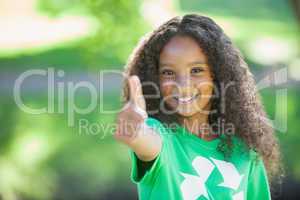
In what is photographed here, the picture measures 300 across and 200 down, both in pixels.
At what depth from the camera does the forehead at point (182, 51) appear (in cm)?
250

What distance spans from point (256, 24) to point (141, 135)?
495cm

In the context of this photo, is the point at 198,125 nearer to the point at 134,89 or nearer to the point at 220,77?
the point at 220,77

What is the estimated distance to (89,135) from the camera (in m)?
5.32

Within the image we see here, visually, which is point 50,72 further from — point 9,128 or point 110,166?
point 110,166

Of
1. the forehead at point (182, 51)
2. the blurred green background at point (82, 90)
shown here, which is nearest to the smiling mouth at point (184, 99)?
the forehead at point (182, 51)

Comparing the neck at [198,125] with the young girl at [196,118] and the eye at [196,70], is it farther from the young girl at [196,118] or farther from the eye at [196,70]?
the eye at [196,70]

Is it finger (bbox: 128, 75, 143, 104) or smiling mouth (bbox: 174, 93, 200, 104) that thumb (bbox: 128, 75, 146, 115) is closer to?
finger (bbox: 128, 75, 143, 104)

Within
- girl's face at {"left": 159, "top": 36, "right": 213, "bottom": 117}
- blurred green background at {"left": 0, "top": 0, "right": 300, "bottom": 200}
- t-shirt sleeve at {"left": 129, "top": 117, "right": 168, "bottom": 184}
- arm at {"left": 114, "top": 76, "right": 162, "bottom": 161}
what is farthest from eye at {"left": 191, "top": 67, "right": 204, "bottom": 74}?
blurred green background at {"left": 0, "top": 0, "right": 300, "bottom": 200}

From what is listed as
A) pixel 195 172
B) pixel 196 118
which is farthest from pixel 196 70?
pixel 195 172

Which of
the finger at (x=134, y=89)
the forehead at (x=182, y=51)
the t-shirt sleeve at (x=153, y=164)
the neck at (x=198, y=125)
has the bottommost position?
the t-shirt sleeve at (x=153, y=164)

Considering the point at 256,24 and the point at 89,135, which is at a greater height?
the point at 256,24

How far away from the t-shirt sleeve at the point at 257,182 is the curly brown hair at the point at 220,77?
0.07 meters

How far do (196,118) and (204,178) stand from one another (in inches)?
10.4

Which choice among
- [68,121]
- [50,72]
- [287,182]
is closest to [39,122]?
[68,121]
